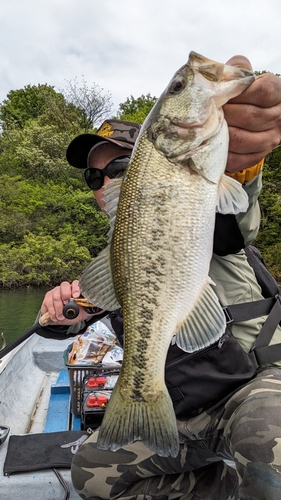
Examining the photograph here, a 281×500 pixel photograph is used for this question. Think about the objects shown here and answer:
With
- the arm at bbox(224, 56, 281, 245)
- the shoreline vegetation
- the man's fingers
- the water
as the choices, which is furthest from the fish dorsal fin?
the shoreline vegetation

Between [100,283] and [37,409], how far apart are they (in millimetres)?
2771

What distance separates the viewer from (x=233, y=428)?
1.62 meters

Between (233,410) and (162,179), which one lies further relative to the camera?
(233,410)

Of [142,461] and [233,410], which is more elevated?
[233,410]

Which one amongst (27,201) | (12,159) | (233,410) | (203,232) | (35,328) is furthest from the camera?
(12,159)

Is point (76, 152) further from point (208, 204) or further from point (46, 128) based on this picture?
point (46, 128)

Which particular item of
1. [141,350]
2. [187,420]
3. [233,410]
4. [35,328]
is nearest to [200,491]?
[187,420]

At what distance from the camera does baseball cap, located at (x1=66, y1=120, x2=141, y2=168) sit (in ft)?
8.94

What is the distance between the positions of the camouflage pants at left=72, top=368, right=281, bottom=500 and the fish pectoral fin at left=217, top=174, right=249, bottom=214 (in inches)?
30.8

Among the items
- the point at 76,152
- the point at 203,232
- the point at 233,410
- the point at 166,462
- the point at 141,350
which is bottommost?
the point at 166,462

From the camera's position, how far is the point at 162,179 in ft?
4.77

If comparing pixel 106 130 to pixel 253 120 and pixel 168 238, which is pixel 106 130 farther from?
pixel 168 238

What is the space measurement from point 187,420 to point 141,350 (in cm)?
69

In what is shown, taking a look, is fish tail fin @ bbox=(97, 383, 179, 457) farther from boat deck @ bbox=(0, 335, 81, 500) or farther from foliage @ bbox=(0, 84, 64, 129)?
foliage @ bbox=(0, 84, 64, 129)
